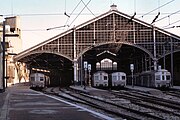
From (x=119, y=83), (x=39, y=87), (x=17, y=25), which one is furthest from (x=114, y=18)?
(x=17, y=25)

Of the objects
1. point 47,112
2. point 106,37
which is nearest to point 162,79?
point 106,37

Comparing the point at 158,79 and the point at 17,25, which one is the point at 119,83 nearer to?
the point at 158,79

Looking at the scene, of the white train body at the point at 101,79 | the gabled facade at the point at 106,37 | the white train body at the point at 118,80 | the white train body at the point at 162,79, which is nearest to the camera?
the white train body at the point at 162,79

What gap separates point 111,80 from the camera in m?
67.4

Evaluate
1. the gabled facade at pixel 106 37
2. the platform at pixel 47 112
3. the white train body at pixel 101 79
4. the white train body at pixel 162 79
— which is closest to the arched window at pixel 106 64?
the gabled facade at pixel 106 37

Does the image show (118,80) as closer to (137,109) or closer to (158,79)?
(158,79)

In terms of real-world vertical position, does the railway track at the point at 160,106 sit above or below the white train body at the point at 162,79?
below

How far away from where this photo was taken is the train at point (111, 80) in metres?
64.6

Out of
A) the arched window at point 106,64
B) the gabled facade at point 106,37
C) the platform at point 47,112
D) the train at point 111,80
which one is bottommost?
the platform at point 47,112

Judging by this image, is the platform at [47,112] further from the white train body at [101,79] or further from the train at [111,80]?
the white train body at [101,79]

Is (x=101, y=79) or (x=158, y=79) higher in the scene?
(x=158, y=79)

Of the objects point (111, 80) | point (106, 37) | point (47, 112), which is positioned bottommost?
point (47, 112)

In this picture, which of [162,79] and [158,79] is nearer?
[158,79]

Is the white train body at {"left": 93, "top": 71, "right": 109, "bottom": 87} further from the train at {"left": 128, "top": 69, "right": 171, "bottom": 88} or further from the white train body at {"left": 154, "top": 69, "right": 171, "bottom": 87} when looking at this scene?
the white train body at {"left": 154, "top": 69, "right": 171, "bottom": 87}
